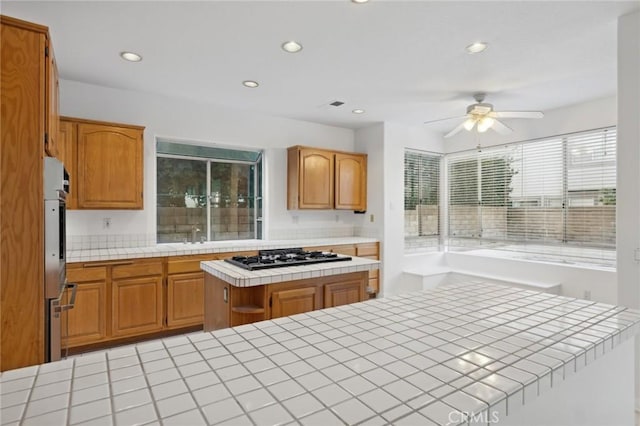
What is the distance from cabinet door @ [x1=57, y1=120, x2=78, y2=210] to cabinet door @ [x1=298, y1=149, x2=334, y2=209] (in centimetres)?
260

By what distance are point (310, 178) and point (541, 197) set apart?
3.21 meters

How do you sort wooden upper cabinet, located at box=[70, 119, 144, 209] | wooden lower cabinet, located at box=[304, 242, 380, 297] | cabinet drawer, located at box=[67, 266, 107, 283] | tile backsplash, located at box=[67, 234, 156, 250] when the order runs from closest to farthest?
1. cabinet drawer, located at box=[67, 266, 107, 283]
2. wooden upper cabinet, located at box=[70, 119, 144, 209]
3. tile backsplash, located at box=[67, 234, 156, 250]
4. wooden lower cabinet, located at box=[304, 242, 380, 297]

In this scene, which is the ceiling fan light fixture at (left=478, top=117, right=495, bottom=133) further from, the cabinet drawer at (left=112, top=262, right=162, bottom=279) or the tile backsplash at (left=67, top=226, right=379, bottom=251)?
the cabinet drawer at (left=112, top=262, right=162, bottom=279)

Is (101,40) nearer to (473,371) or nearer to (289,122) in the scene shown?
(289,122)

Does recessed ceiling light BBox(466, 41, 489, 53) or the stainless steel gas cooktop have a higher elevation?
recessed ceiling light BBox(466, 41, 489, 53)

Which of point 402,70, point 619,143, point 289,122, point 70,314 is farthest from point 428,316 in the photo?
point 289,122

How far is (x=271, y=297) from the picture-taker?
244cm

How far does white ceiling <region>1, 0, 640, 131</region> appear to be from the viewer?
2.31 m

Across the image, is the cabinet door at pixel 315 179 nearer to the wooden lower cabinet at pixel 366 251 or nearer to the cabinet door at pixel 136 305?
the wooden lower cabinet at pixel 366 251

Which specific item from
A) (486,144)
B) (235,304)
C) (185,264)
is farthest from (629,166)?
(185,264)

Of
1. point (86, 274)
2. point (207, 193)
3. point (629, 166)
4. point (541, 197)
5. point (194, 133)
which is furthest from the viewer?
point (541, 197)

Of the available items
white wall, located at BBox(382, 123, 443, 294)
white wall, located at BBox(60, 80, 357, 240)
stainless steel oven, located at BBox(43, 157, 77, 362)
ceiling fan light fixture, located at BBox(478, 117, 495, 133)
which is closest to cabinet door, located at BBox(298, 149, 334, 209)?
white wall, located at BBox(60, 80, 357, 240)

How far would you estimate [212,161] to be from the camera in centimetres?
462

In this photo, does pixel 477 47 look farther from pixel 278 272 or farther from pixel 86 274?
pixel 86 274
